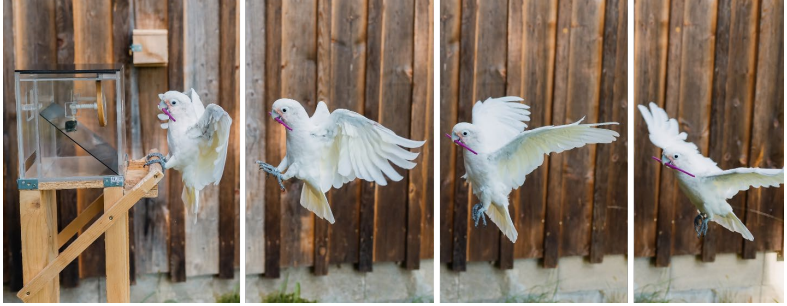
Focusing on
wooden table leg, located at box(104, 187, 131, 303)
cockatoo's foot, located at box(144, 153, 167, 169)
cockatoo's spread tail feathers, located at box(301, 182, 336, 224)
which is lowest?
wooden table leg, located at box(104, 187, 131, 303)

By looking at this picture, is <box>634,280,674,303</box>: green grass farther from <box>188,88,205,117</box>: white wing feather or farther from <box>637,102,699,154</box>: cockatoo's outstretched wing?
<box>188,88,205,117</box>: white wing feather

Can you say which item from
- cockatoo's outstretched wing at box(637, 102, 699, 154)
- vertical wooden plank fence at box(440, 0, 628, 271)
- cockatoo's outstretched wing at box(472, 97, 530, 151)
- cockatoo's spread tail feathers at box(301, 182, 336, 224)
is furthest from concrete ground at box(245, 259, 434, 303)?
cockatoo's outstretched wing at box(637, 102, 699, 154)

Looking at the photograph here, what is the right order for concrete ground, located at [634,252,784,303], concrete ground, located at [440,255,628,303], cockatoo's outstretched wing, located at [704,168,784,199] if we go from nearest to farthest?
cockatoo's outstretched wing, located at [704,168,784,199] < concrete ground, located at [440,255,628,303] < concrete ground, located at [634,252,784,303]

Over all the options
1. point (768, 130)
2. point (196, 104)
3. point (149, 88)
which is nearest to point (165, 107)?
point (196, 104)

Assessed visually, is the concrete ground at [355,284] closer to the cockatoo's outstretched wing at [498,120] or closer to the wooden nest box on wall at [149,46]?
the cockatoo's outstretched wing at [498,120]

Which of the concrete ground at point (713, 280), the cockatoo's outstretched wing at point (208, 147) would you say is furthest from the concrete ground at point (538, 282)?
the cockatoo's outstretched wing at point (208, 147)

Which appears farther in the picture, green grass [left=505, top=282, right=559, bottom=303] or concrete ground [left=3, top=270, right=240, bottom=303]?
green grass [left=505, top=282, right=559, bottom=303]

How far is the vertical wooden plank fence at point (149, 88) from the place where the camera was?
3.26 metres

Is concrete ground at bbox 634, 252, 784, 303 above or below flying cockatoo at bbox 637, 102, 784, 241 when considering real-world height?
below

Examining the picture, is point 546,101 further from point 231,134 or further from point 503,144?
point 231,134

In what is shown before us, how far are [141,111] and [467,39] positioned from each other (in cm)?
114

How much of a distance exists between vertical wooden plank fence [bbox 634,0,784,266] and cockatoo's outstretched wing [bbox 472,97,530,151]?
0.70 m

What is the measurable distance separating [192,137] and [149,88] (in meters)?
0.43

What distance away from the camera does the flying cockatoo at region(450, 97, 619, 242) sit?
3.05m
